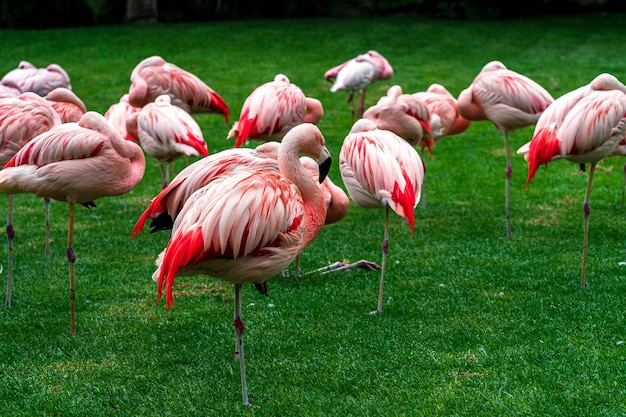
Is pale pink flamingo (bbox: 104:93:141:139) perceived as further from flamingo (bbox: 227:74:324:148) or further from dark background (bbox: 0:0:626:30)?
dark background (bbox: 0:0:626:30)

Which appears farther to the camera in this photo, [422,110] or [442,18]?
[442,18]

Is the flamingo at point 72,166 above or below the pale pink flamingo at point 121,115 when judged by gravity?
above

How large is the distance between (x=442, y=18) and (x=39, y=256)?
1572 centimetres

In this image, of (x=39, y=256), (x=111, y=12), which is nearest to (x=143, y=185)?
(x=39, y=256)

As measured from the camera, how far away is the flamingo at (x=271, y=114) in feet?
23.5

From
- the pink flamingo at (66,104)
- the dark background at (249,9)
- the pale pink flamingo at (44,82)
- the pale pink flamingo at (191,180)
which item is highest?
the pale pink flamingo at (191,180)

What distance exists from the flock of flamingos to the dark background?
1274cm

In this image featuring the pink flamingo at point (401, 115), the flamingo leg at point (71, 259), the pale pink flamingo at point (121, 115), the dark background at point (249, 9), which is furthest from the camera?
the dark background at point (249, 9)

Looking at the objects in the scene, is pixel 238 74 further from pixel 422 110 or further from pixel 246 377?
pixel 246 377

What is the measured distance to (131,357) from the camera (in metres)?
4.64

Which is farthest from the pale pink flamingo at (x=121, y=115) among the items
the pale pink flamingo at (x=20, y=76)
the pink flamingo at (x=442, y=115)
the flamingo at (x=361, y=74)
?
the flamingo at (x=361, y=74)

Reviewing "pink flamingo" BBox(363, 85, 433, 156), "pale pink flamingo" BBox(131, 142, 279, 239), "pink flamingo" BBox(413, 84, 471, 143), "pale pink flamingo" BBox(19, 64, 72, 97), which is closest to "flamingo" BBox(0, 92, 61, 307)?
"pale pink flamingo" BBox(131, 142, 279, 239)

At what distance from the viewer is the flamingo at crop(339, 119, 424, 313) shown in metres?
4.94

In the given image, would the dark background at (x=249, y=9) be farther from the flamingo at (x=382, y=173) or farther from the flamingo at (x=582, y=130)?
the flamingo at (x=382, y=173)
